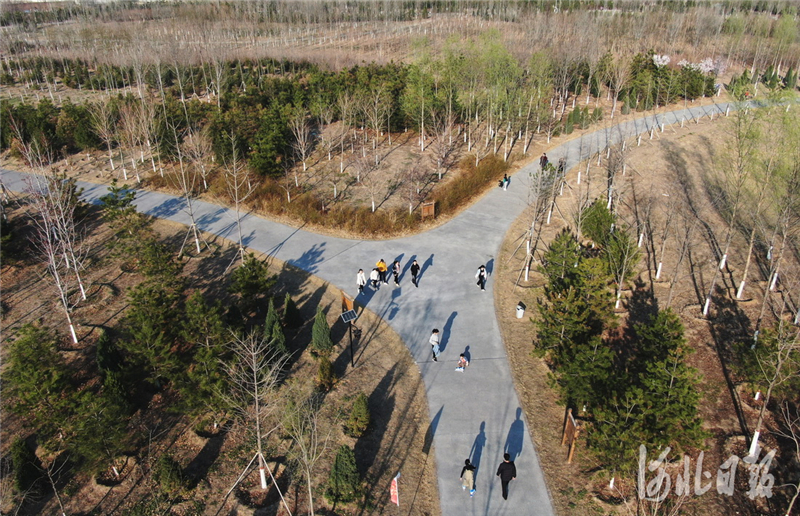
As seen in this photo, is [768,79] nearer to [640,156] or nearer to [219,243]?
[640,156]

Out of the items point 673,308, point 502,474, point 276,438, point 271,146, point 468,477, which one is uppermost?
point 271,146

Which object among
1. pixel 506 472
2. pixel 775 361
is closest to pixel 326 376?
pixel 506 472

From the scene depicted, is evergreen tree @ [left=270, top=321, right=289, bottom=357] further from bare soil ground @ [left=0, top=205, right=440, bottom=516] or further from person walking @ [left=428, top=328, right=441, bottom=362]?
person walking @ [left=428, top=328, right=441, bottom=362]

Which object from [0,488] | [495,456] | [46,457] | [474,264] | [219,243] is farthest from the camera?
[219,243]

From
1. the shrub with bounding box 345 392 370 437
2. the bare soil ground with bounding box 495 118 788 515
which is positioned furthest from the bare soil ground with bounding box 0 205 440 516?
the bare soil ground with bounding box 495 118 788 515

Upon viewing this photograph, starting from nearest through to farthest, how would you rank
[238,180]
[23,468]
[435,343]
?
[23,468]
[435,343]
[238,180]

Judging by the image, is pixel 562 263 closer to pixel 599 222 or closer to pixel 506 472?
pixel 599 222

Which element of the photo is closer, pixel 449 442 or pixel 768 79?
pixel 449 442

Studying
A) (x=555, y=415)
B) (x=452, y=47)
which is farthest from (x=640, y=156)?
(x=555, y=415)
